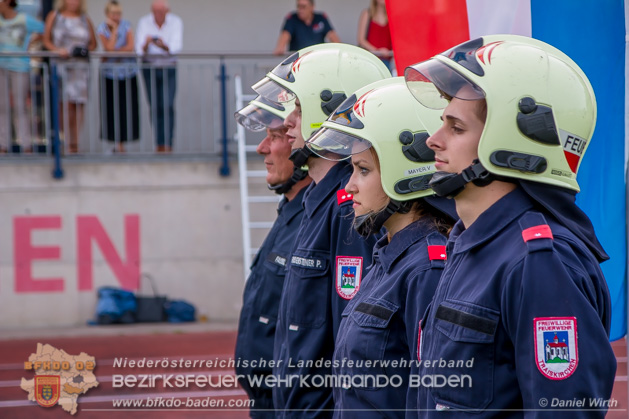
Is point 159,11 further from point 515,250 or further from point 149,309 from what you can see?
point 515,250

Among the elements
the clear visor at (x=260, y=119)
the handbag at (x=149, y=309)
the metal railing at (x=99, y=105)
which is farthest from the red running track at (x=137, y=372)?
the metal railing at (x=99, y=105)

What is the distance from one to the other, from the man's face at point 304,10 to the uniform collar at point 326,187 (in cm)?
843

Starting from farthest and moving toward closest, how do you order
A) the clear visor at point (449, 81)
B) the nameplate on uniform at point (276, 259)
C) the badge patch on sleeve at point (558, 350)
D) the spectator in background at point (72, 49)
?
1. the spectator in background at point (72, 49)
2. the nameplate on uniform at point (276, 259)
3. the clear visor at point (449, 81)
4. the badge patch on sleeve at point (558, 350)

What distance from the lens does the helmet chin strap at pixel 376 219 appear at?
3332 mm

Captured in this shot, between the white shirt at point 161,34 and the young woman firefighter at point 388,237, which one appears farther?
the white shirt at point 161,34

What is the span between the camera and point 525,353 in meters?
2.17

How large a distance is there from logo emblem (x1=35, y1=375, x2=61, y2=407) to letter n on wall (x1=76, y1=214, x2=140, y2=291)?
6.73 meters

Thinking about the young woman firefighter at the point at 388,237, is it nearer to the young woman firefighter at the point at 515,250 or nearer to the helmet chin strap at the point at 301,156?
the young woman firefighter at the point at 515,250

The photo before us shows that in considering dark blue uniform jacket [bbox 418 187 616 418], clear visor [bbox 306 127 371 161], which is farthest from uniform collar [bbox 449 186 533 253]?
clear visor [bbox 306 127 371 161]

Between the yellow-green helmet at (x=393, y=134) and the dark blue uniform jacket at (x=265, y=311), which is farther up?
the yellow-green helmet at (x=393, y=134)

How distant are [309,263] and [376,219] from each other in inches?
23.4

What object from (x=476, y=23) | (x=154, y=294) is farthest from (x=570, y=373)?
(x=154, y=294)

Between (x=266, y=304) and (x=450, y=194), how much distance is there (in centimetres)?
222

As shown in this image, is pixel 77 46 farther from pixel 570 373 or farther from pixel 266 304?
pixel 570 373
